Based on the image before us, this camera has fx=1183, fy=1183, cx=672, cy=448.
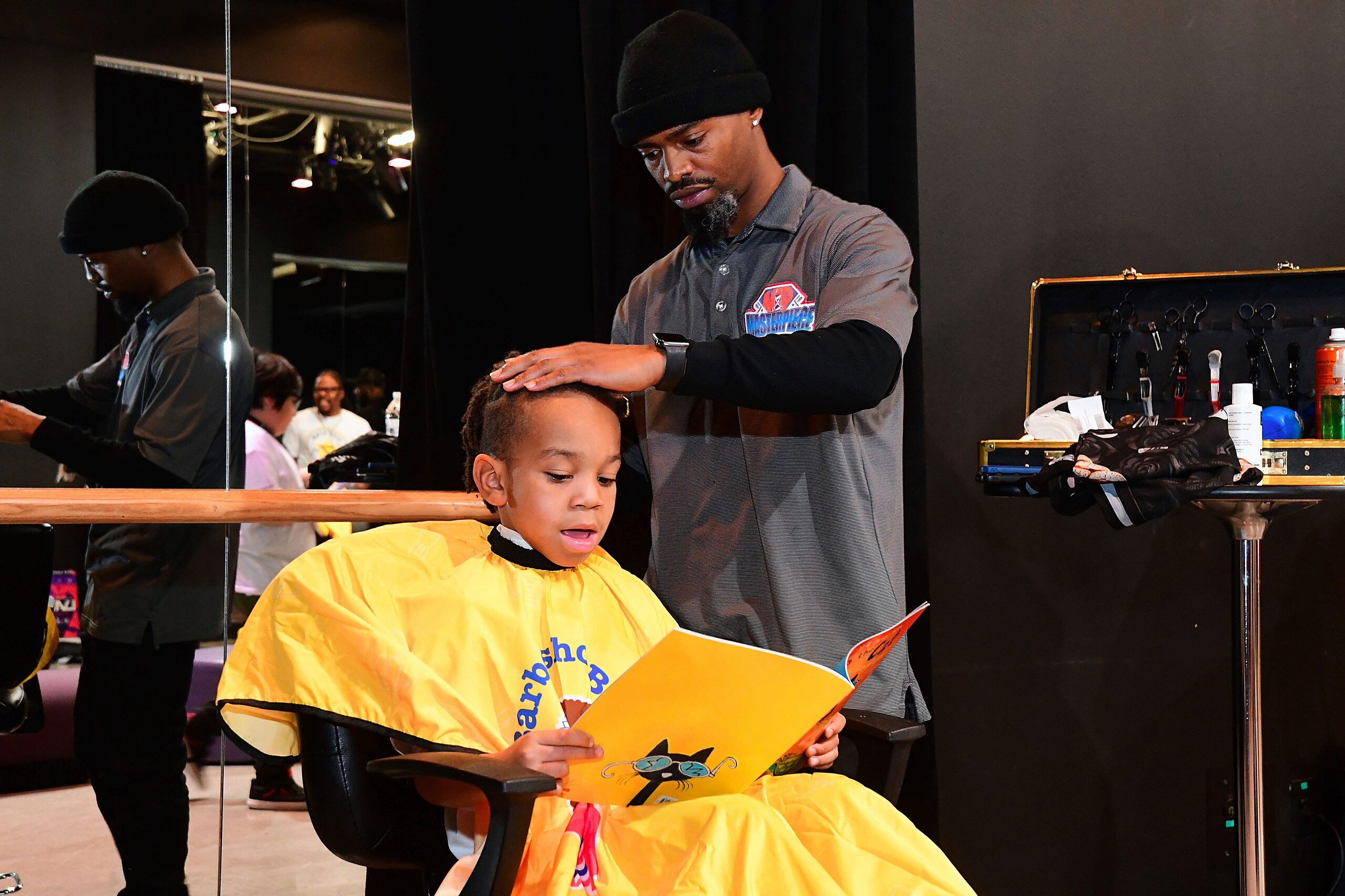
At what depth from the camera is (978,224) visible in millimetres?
2770

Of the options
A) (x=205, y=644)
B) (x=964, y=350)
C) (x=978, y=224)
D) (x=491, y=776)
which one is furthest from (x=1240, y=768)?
(x=205, y=644)

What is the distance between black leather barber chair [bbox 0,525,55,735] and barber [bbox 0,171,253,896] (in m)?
0.08

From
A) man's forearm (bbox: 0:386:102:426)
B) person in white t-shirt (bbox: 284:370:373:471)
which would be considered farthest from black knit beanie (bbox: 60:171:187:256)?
person in white t-shirt (bbox: 284:370:373:471)

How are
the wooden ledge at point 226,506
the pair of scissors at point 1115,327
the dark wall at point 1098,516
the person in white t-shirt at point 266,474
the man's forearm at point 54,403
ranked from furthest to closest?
the dark wall at point 1098,516, the pair of scissors at point 1115,327, the person in white t-shirt at point 266,474, the man's forearm at point 54,403, the wooden ledge at point 226,506

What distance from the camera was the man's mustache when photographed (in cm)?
181

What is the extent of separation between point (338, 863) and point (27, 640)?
694 millimetres

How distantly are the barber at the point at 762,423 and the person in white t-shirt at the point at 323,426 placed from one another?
694 millimetres

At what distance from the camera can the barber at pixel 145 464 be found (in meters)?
2.02

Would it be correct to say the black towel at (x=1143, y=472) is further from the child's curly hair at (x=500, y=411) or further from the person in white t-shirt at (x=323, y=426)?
the person in white t-shirt at (x=323, y=426)

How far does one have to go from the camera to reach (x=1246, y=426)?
82.7 inches

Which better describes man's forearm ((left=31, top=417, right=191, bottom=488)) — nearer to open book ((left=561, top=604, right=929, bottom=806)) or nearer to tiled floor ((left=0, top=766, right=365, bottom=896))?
tiled floor ((left=0, top=766, right=365, bottom=896))

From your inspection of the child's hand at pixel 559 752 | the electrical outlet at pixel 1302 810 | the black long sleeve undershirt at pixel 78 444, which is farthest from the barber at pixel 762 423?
the electrical outlet at pixel 1302 810

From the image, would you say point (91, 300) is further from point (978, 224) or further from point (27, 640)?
point (978, 224)

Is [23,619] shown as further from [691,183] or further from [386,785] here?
[691,183]
